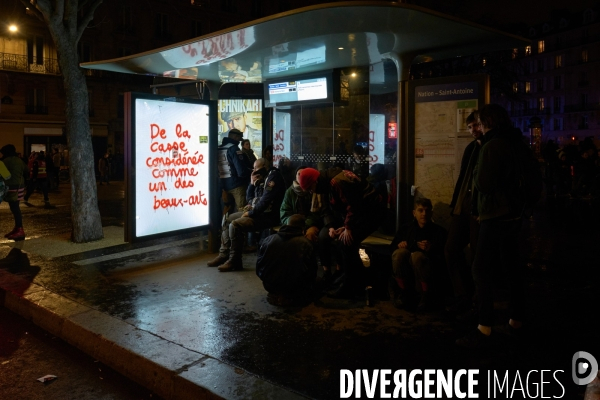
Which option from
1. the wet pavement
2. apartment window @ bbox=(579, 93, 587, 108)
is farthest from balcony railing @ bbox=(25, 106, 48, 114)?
apartment window @ bbox=(579, 93, 587, 108)

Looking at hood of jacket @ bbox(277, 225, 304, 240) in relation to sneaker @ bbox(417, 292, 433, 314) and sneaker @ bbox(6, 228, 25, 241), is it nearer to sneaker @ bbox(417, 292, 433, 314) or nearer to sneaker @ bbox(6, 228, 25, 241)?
sneaker @ bbox(417, 292, 433, 314)

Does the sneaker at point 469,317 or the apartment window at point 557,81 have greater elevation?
the apartment window at point 557,81

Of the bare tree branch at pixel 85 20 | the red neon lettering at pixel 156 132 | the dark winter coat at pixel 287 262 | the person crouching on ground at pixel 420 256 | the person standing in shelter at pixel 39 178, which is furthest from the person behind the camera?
the person standing in shelter at pixel 39 178

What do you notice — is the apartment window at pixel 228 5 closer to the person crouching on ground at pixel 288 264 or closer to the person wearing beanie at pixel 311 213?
the person wearing beanie at pixel 311 213

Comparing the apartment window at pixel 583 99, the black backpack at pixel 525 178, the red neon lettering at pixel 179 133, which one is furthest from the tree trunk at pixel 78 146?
the apartment window at pixel 583 99

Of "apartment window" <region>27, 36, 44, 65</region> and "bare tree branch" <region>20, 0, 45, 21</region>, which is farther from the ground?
"apartment window" <region>27, 36, 44, 65</region>

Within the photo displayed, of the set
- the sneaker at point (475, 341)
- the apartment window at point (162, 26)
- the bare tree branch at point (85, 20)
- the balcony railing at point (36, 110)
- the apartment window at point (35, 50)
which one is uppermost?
the apartment window at point (162, 26)

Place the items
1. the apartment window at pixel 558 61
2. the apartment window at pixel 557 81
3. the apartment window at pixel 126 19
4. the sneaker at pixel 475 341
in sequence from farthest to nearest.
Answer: the apartment window at pixel 557 81
the apartment window at pixel 558 61
the apartment window at pixel 126 19
the sneaker at pixel 475 341

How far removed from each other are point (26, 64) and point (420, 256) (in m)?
41.2

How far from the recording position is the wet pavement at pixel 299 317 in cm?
420

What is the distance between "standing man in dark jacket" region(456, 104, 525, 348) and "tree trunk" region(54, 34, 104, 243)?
23.9 feet

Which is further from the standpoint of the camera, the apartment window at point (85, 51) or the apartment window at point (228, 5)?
the apartment window at point (228, 5)

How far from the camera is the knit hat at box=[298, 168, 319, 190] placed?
5.82 metres

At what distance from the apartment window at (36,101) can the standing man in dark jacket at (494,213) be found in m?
41.1
